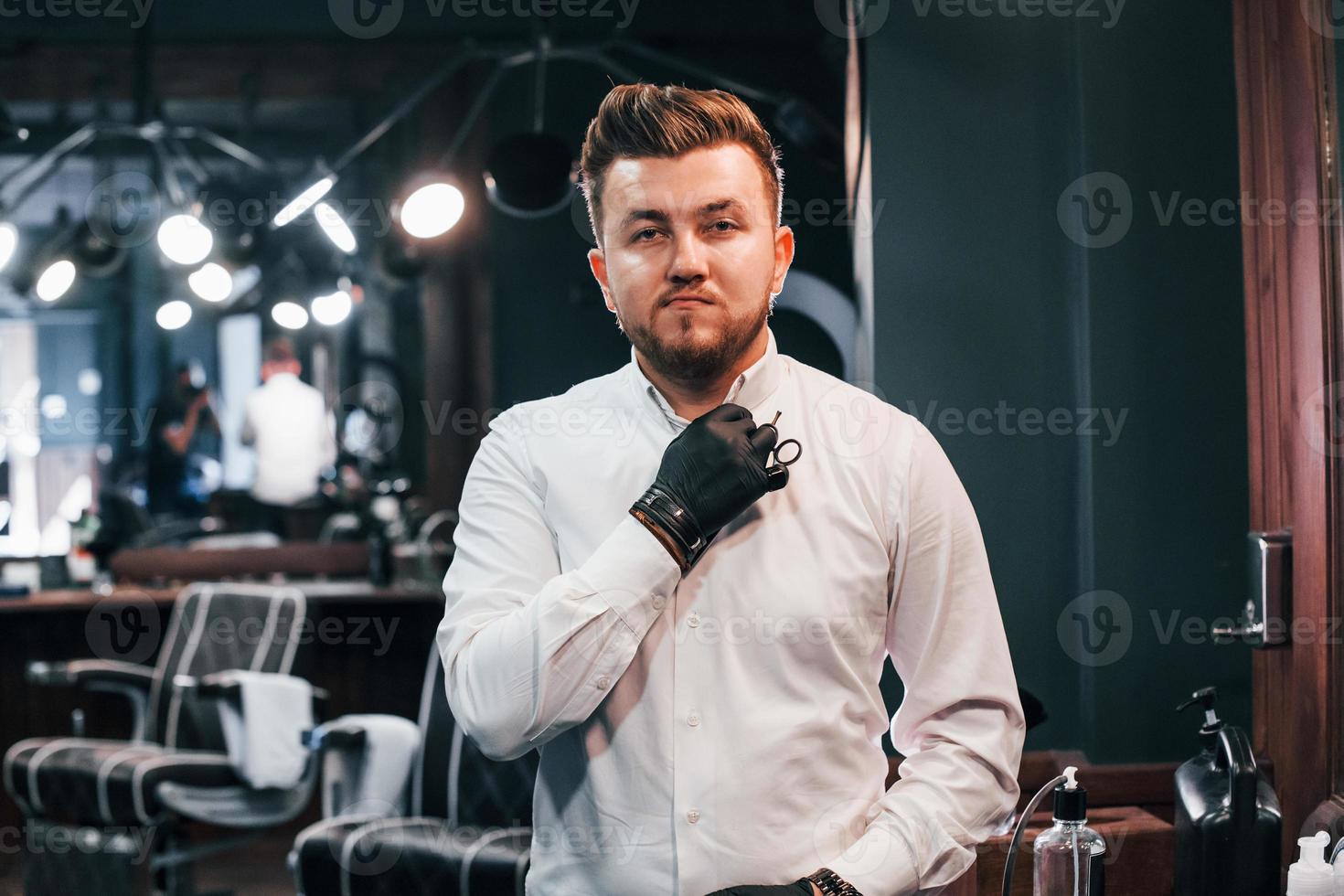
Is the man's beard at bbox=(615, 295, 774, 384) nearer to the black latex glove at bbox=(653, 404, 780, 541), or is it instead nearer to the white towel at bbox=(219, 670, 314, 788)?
the black latex glove at bbox=(653, 404, 780, 541)

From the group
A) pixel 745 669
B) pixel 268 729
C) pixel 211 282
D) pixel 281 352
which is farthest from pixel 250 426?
pixel 745 669

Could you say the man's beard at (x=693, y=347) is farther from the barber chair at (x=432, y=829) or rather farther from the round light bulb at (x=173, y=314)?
the round light bulb at (x=173, y=314)

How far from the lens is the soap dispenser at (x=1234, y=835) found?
62.5 inches

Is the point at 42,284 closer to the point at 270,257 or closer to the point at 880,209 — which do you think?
the point at 270,257

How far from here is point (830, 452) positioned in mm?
1455

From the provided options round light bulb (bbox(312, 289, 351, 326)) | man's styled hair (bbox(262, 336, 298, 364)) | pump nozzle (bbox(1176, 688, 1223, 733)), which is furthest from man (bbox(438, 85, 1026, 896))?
man's styled hair (bbox(262, 336, 298, 364))

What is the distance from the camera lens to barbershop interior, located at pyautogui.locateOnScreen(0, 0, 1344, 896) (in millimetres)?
1470

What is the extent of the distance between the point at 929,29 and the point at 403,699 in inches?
144

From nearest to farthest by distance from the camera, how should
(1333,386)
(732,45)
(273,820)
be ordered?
(1333,386)
(273,820)
(732,45)

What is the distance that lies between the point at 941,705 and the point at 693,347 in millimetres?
463

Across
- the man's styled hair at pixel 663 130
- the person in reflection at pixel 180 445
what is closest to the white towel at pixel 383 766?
the man's styled hair at pixel 663 130

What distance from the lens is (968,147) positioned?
8.07 feet

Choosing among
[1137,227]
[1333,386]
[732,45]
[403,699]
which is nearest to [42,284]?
[403,699]

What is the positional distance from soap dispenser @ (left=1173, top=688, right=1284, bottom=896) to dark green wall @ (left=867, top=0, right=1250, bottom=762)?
69 centimetres
